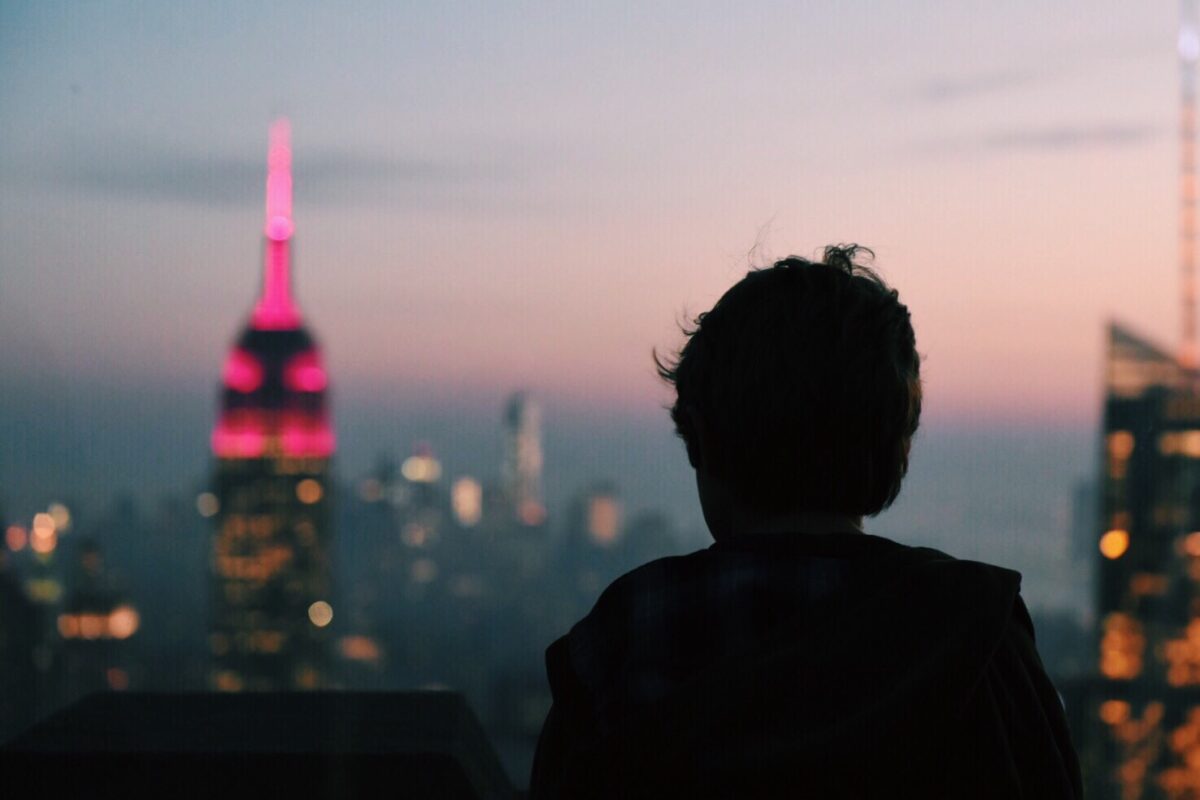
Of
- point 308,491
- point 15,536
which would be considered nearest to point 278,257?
point 308,491

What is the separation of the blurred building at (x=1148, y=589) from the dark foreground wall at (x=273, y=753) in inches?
1839

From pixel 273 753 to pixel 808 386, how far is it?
0.97 meters

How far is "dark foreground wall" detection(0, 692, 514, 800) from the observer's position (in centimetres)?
186

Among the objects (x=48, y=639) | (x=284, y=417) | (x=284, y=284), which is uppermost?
(x=284, y=284)

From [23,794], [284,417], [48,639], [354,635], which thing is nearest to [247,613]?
[354,635]

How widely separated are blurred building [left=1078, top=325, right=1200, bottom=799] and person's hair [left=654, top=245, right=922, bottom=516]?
154 ft

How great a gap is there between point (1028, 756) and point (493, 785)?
2.93 feet

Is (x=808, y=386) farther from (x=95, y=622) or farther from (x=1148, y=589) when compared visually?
(x=95, y=622)

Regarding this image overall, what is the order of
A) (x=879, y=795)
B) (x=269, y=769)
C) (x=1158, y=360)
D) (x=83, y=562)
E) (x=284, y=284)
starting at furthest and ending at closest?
(x=284, y=284), (x=83, y=562), (x=1158, y=360), (x=269, y=769), (x=879, y=795)

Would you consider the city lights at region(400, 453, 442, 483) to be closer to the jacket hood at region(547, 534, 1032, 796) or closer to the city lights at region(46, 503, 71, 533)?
the city lights at region(46, 503, 71, 533)

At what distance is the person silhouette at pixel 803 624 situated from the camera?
1217 mm

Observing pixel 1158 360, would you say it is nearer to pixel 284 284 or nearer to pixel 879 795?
pixel 879 795

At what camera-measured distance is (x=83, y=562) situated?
74.9m

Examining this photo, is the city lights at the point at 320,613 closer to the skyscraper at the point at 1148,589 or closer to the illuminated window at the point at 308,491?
the illuminated window at the point at 308,491
